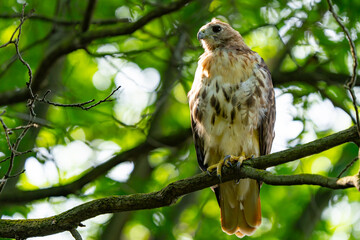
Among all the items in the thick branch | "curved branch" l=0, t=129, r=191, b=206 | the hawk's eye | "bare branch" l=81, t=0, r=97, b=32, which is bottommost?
the thick branch

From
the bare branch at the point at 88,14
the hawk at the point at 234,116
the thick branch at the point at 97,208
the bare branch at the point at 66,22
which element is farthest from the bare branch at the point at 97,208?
the bare branch at the point at 66,22

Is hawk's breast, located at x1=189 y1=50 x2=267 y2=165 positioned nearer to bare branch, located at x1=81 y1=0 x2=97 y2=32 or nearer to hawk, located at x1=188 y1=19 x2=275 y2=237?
hawk, located at x1=188 y1=19 x2=275 y2=237

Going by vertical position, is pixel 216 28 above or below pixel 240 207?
above

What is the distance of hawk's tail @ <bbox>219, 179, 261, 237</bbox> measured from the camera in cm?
549

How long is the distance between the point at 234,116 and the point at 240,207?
109cm

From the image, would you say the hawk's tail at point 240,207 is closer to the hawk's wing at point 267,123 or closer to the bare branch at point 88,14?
the hawk's wing at point 267,123

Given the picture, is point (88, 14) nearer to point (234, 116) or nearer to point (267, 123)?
point (234, 116)

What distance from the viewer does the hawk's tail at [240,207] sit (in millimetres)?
5492

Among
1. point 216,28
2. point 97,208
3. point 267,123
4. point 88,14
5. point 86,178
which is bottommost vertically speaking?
point 97,208

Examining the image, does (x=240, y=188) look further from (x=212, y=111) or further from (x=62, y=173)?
(x=62, y=173)

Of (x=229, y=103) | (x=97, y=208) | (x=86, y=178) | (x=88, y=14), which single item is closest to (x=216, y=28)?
(x=229, y=103)

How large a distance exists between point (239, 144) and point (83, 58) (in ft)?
12.6

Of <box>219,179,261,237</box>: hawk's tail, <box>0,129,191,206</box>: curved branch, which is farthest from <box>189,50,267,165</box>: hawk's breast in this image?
<box>0,129,191,206</box>: curved branch

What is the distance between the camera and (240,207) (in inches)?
217
